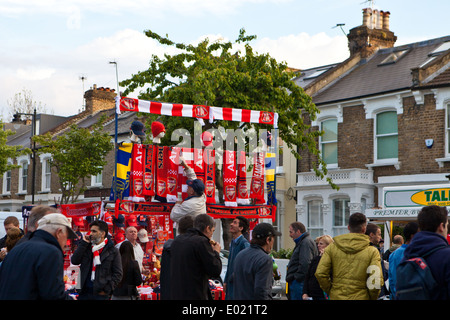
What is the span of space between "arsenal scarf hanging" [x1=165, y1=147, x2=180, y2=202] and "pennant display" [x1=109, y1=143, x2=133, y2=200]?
737mm

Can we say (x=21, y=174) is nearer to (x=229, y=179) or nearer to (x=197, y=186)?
(x=229, y=179)

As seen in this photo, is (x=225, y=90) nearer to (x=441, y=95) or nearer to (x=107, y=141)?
(x=441, y=95)

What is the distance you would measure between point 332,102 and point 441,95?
4922 mm

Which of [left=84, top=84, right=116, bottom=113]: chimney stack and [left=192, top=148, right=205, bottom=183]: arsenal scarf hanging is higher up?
[left=84, top=84, right=116, bottom=113]: chimney stack

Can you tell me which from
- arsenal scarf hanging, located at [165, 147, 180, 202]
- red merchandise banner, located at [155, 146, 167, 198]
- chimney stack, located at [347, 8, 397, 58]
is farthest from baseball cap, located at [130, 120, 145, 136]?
chimney stack, located at [347, 8, 397, 58]

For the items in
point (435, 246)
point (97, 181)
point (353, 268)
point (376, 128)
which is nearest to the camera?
point (435, 246)

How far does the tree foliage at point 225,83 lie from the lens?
785 inches

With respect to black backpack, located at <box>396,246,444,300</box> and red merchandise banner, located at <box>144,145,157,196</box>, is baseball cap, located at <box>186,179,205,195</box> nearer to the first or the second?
red merchandise banner, located at <box>144,145,157,196</box>

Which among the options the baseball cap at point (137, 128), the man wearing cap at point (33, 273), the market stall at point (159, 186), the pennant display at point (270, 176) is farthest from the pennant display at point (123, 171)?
the man wearing cap at point (33, 273)

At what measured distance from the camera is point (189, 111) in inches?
480

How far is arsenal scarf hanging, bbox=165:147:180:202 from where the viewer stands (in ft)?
38.7

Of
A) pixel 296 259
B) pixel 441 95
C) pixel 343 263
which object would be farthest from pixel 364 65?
pixel 343 263

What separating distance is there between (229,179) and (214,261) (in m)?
5.82

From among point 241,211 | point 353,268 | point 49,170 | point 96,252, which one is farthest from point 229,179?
point 49,170
